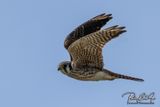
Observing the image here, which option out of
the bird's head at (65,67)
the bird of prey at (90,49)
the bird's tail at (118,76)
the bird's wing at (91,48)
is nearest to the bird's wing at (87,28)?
the bird of prey at (90,49)

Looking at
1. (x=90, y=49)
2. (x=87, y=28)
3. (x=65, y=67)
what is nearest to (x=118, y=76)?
(x=90, y=49)

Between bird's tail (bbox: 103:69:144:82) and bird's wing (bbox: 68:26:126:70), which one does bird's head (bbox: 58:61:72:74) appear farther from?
bird's tail (bbox: 103:69:144:82)

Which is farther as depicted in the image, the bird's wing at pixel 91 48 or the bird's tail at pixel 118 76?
the bird's tail at pixel 118 76

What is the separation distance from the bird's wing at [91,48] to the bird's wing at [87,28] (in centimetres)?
20

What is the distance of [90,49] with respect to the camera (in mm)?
10578

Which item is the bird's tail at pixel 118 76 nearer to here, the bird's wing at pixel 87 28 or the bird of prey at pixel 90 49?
the bird of prey at pixel 90 49

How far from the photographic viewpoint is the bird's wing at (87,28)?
1080 cm

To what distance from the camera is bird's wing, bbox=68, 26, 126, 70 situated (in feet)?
33.5

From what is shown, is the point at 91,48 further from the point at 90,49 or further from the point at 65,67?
the point at 65,67

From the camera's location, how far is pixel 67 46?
35.6 ft

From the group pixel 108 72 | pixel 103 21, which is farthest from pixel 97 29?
pixel 108 72

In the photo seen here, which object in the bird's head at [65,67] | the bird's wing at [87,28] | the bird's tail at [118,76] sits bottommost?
the bird's tail at [118,76]

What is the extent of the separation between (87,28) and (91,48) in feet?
2.19

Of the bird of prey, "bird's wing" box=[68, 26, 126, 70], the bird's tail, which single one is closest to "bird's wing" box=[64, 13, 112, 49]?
the bird of prey
